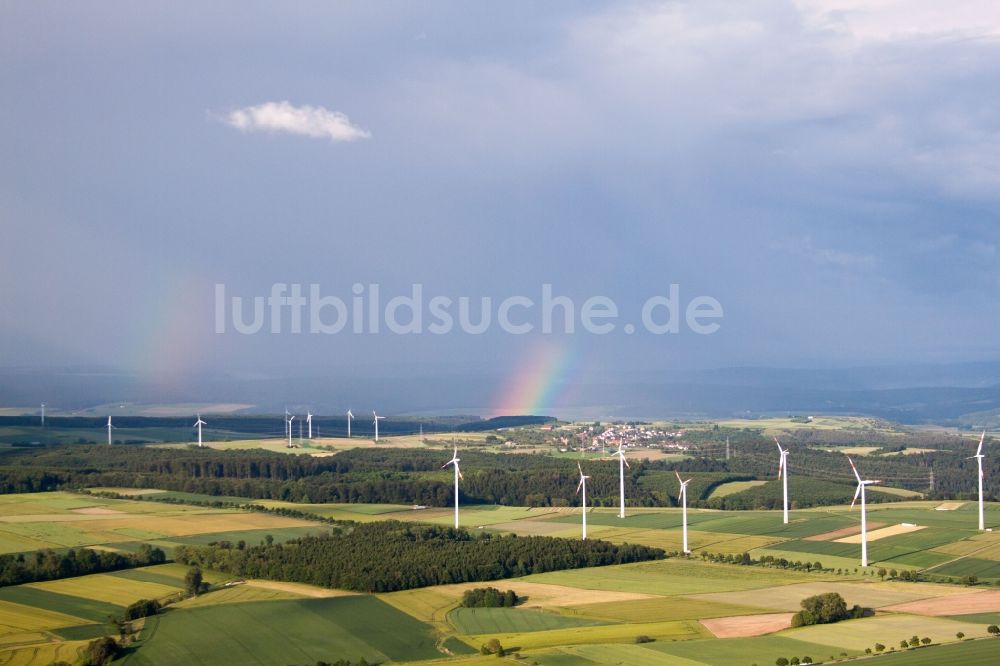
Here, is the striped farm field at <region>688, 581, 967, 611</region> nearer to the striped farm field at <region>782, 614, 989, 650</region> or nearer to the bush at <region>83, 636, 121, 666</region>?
the striped farm field at <region>782, 614, 989, 650</region>

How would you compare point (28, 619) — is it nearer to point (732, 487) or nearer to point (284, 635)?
point (284, 635)

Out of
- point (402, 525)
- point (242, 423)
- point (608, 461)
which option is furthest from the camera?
point (242, 423)

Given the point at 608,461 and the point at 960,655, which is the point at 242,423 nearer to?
the point at 608,461

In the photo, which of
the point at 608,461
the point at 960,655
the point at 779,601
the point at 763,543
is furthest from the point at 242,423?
the point at 960,655

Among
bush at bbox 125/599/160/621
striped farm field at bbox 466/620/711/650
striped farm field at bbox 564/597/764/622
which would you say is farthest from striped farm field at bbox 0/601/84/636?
striped farm field at bbox 564/597/764/622

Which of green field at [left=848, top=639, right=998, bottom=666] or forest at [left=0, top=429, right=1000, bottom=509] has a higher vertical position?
forest at [left=0, top=429, right=1000, bottom=509]

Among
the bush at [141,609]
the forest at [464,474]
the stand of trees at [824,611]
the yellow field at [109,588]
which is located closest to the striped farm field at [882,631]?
the stand of trees at [824,611]
